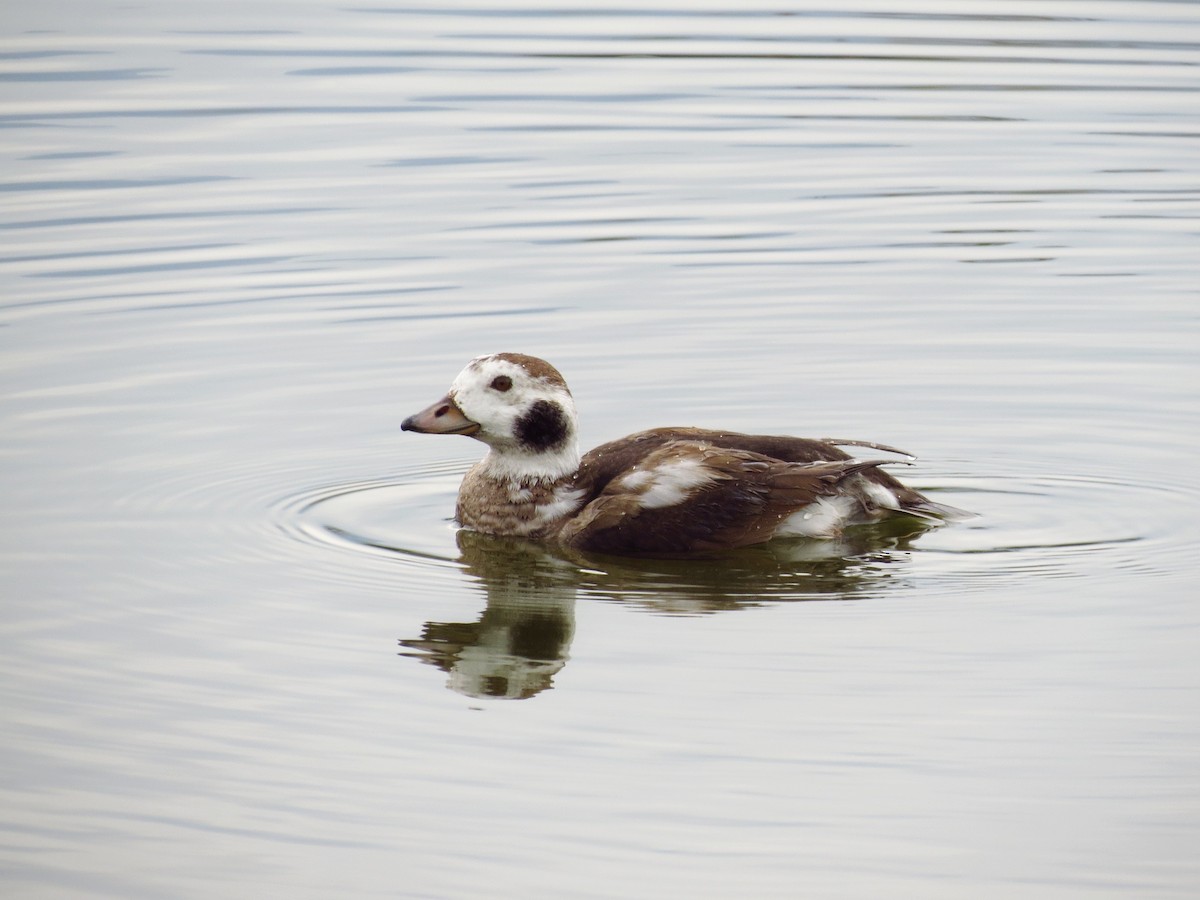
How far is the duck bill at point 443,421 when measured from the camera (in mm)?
9789

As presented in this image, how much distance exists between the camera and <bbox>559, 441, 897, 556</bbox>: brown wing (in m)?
9.36

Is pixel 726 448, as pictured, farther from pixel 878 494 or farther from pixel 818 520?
pixel 878 494

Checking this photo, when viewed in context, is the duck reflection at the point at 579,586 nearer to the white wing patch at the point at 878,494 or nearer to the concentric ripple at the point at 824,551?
the concentric ripple at the point at 824,551

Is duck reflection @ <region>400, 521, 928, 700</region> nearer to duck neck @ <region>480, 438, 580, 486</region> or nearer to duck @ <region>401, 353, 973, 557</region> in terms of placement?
duck @ <region>401, 353, 973, 557</region>

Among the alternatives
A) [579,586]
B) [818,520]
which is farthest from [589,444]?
[579,586]

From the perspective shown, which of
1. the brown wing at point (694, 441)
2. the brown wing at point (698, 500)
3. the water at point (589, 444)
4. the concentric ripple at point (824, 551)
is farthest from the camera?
the brown wing at point (694, 441)

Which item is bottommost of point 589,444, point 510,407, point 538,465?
point 538,465

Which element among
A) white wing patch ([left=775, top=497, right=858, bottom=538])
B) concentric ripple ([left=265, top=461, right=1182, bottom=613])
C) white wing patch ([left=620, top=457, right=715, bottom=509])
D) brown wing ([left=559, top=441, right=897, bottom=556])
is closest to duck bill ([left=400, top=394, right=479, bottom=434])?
concentric ripple ([left=265, top=461, right=1182, bottom=613])

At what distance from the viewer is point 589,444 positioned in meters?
11.1

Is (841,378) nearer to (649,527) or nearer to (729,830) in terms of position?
(649,527)

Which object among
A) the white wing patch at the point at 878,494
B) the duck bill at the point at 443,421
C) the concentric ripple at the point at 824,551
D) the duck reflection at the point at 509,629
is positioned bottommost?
the duck reflection at the point at 509,629

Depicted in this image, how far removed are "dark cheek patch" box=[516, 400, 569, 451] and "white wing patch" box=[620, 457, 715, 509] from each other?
497 mm

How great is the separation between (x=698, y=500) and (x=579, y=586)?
690 millimetres

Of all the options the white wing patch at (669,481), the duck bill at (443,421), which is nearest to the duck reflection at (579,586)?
the white wing patch at (669,481)
